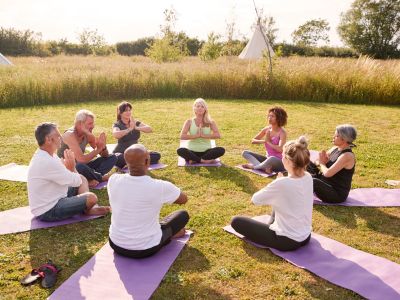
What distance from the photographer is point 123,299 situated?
3.00m

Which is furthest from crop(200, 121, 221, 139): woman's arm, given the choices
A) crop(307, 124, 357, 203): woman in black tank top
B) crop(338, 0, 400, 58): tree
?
crop(338, 0, 400, 58): tree

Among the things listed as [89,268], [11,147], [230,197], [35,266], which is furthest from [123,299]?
[11,147]

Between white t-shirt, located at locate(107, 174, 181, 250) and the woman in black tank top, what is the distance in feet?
7.60

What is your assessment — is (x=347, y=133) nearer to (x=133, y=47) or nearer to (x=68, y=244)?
(x=68, y=244)

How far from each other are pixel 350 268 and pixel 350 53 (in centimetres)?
4492

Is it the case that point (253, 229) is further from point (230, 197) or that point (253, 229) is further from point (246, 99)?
point (246, 99)

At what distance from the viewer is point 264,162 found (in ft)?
20.3

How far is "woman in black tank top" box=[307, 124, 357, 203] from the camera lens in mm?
4668

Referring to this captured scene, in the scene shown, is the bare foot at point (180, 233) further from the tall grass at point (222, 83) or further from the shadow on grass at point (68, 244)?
the tall grass at point (222, 83)

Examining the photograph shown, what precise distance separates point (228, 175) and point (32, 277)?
351 centimetres

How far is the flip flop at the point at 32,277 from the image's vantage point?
3250 mm

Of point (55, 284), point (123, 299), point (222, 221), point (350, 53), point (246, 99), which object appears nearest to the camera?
point (123, 299)

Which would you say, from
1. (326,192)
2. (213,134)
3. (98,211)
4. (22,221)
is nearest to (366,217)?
(326,192)

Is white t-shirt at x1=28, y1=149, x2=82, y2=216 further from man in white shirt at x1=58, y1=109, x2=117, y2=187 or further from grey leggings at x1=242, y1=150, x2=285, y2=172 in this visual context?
grey leggings at x1=242, y1=150, x2=285, y2=172
